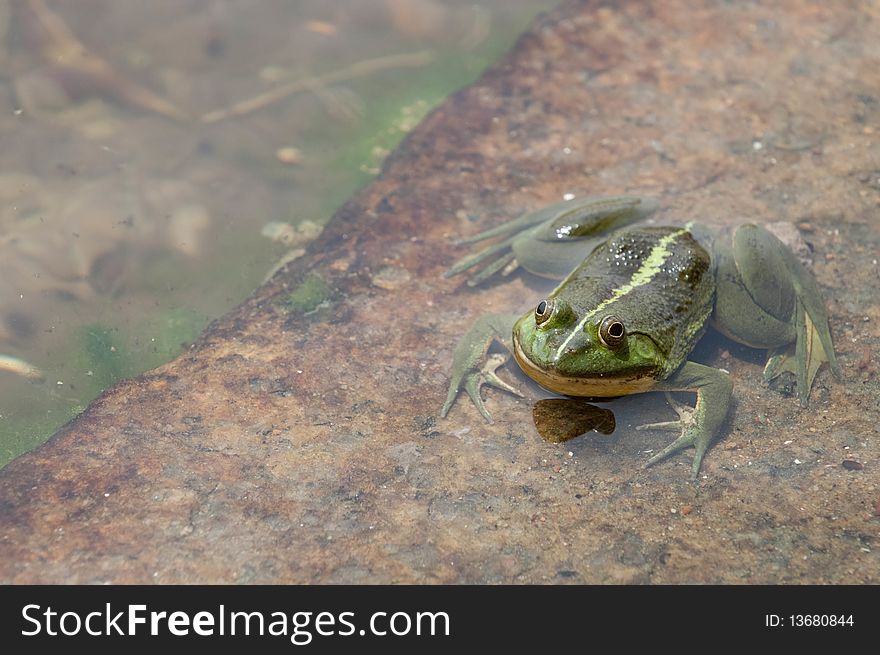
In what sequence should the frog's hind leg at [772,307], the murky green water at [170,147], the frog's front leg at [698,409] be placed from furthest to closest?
the murky green water at [170,147] < the frog's hind leg at [772,307] < the frog's front leg at [698,409]

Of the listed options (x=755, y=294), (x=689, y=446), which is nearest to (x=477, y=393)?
(x=689, y=446)

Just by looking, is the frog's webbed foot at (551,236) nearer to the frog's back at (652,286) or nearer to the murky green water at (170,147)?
the frog's back at (652,286)

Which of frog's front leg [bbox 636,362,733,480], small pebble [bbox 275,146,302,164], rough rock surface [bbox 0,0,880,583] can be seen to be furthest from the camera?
small pebble [bbox 275,146,302,164]

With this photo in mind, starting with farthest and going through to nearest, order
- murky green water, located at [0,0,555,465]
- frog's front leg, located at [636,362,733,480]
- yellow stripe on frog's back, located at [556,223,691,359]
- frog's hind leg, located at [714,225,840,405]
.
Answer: murky green water, located at [0,0,555,465]
frog's hind leg, located at [714,225,840,405]
yellow stripe on frog's back, located at [556,223,691,359]
frog's front leg, located at [636,362,733,480]

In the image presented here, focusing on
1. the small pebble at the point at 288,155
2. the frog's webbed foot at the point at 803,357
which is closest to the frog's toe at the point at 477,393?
the frog's webbed foot at the point at 803,357

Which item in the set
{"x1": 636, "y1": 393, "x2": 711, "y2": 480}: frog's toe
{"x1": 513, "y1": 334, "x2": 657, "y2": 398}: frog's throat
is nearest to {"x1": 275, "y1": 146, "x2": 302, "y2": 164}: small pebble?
{"x1": 513, "y1": 334, "x2": 657, "y2": 398}: frog's throat

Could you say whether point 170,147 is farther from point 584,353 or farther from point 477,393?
point 584,353

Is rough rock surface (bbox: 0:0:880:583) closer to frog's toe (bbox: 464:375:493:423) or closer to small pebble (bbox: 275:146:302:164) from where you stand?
frog's toe (bbox: 464:375:493:423)
